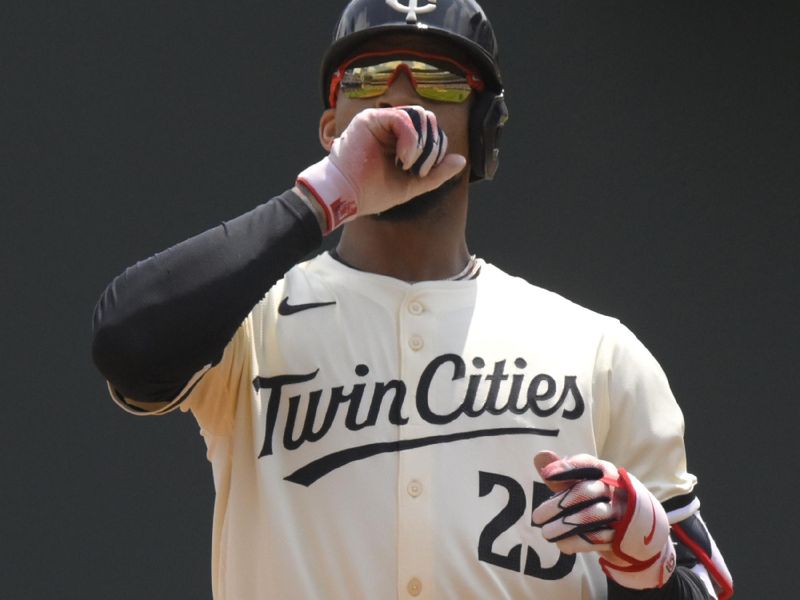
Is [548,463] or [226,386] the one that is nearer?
[548,463]

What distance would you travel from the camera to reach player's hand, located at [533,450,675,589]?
6.88 feet

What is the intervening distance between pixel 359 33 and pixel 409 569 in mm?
845

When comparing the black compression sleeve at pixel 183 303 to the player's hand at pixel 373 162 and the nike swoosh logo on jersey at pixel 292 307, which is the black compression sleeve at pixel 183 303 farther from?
the nike swoosh logo on jersey at pixel 292 307

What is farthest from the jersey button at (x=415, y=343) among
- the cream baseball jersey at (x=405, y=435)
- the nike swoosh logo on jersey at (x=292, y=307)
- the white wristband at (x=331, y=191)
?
the white wristband at (x=331, y=191)

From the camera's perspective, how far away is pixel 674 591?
92.5 inches

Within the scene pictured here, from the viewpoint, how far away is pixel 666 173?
12.1 feet

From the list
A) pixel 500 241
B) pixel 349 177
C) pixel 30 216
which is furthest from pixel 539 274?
pixel 349 177

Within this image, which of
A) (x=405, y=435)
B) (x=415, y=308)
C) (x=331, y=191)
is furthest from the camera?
(x=415, y=308)

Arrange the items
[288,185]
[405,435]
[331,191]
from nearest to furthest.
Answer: [331,191]
[405,435]
[288,185]

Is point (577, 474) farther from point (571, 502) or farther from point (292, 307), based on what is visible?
point (292, 307)

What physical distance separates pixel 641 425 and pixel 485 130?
53 cm

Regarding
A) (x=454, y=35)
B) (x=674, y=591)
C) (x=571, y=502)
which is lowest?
(x=674, y=591)

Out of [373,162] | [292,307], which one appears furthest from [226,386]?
[373,162]

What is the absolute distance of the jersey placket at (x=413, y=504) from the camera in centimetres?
231
